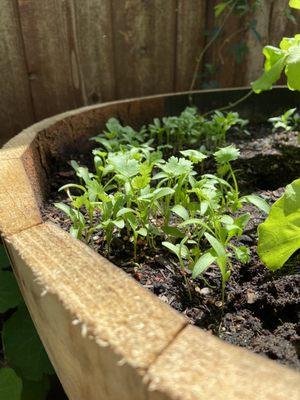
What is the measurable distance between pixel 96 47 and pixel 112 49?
0.09 m

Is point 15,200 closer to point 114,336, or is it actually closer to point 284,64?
point 114,336

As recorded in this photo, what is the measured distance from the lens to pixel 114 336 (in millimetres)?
386

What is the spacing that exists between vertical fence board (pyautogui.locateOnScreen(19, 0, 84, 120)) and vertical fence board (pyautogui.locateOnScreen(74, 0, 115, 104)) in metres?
0.04

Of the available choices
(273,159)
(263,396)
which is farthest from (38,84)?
(263,396)

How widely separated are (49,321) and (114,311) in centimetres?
13

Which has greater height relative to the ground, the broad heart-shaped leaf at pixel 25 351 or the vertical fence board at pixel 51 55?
the vertical fence board at pixel 51 55

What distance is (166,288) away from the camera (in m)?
0.73

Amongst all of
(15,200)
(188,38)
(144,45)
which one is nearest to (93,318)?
(15,200)

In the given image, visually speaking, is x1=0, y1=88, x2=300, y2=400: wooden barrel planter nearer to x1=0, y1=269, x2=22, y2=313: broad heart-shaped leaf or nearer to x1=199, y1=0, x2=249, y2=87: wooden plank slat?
x1=0, y1=269, x2=22, y2=313: broad heart-shaped leaf

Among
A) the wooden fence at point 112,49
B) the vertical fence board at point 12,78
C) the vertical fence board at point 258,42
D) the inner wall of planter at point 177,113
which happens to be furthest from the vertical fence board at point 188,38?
the vertical fence board at point 12,78

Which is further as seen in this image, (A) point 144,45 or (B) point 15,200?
(A) point 144,45

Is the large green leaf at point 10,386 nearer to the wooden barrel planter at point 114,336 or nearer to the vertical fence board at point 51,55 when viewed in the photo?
the wooden barrel planter at point 114,336

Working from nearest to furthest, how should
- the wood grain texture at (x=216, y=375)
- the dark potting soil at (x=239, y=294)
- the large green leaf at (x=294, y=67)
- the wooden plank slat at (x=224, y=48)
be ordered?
the wood grain texture at (x=216, y=375)
the dark potting soil at (x=239, y=294)
the large green leaf at (x=294, y=67)
the wooden plank slat at (x=224, y=48)

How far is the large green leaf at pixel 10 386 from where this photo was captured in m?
1.01
